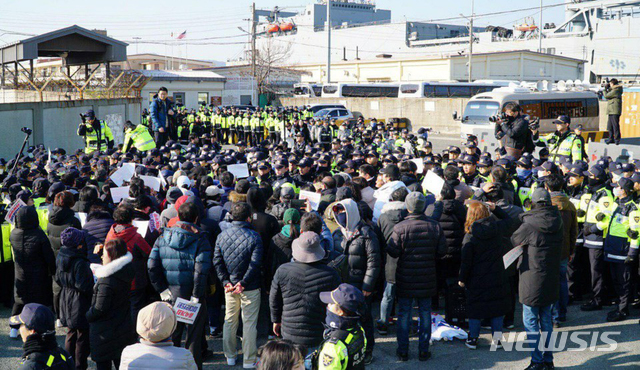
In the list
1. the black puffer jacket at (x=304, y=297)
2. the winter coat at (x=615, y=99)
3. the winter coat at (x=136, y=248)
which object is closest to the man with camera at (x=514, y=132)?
the winter coat at (x=615, y=99)

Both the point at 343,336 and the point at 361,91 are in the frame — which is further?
the point at 361,91

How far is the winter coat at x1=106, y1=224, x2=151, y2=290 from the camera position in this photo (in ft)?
19.3

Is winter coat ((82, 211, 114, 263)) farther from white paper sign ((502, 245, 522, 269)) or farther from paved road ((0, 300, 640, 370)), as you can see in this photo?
white paper sign ((502, 245, 522, 269))

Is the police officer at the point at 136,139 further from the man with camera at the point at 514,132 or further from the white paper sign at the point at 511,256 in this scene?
the white paper sign at the point at 511,256

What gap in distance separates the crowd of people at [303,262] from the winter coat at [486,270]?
2 centimetres

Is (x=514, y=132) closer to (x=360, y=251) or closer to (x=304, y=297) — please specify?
(x=360, y=251)

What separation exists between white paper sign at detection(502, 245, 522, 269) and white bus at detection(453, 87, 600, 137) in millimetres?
16660

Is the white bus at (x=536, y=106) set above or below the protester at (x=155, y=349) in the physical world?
above

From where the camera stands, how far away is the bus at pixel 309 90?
149 ft

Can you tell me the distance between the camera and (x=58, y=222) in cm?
645

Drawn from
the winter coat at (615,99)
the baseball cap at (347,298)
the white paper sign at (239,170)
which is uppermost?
the winter coat at (615,99)

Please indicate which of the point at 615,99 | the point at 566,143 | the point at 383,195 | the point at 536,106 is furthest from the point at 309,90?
the point at 383,195

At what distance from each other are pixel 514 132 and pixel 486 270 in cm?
607

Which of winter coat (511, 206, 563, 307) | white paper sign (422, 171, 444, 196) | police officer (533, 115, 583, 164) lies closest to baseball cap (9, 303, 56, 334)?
winter coat (511, 206, 563, 307)
